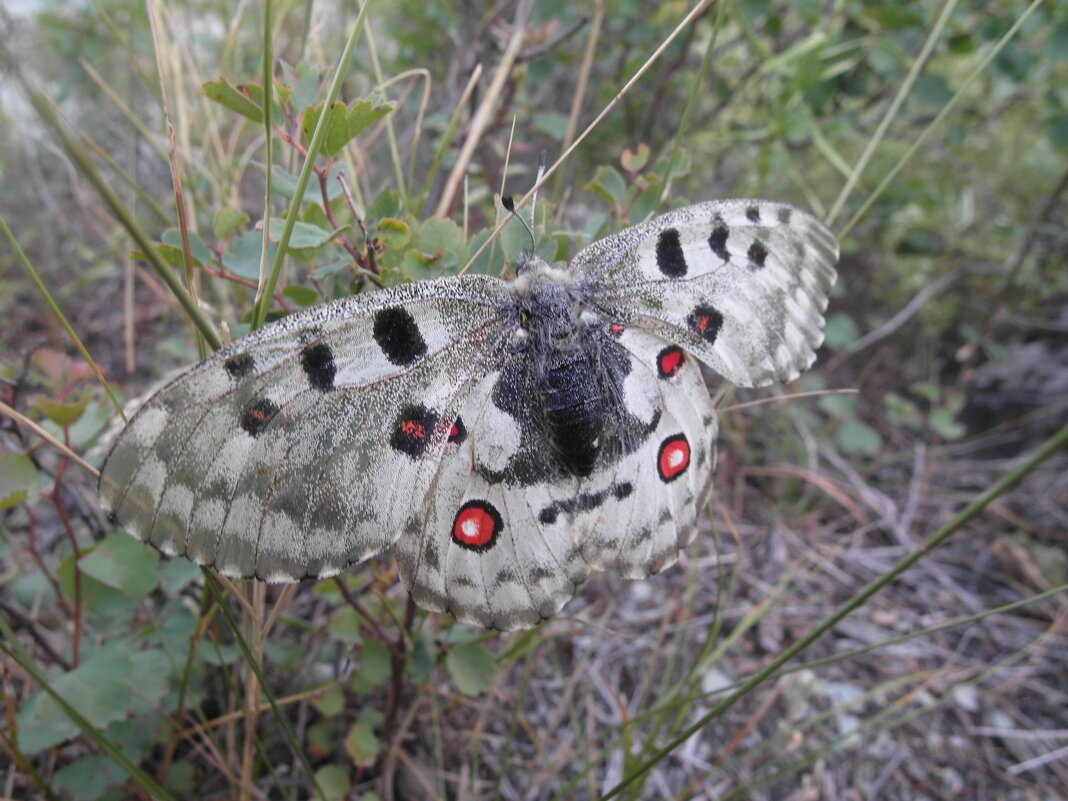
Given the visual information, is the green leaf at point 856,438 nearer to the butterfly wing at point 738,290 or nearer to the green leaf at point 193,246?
the butterfly wing at point 738,290

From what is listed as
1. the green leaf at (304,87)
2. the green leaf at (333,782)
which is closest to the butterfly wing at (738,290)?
the green leaf at (304,87)

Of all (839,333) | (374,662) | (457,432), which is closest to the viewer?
(457,432)

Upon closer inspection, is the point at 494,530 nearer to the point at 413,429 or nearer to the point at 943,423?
the point at 413,429

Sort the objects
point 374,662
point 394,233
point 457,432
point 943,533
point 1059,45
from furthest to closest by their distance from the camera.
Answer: point 1059,45
point 374,662
point 457,432
point 394,233
point 943,533

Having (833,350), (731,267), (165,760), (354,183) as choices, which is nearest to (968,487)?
(833,350)

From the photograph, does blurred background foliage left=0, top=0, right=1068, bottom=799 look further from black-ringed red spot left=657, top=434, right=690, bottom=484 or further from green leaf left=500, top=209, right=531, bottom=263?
black-ringed red spot left=657, top=434, right=690, bottom=484

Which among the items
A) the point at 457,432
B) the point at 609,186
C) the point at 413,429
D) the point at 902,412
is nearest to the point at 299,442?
the point at 413,429
